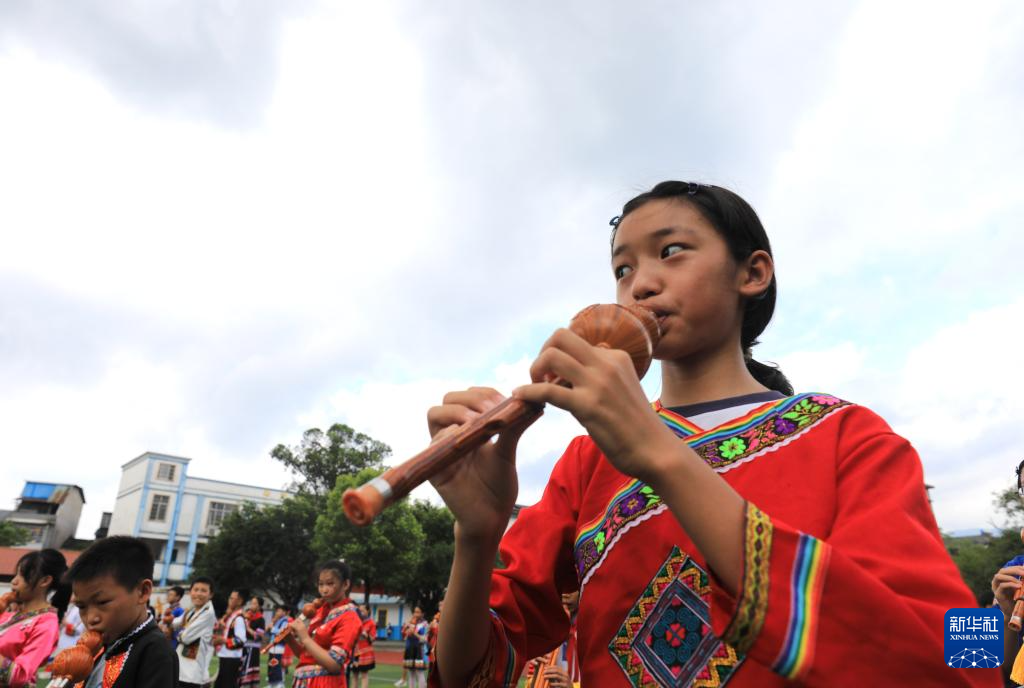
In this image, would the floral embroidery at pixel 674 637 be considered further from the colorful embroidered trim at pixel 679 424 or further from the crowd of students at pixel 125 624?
the crowd of students at pixel 125 624

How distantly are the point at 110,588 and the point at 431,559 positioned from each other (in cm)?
3613

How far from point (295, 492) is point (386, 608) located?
1717 cm

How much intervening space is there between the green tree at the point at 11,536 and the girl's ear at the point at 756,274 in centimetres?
6220

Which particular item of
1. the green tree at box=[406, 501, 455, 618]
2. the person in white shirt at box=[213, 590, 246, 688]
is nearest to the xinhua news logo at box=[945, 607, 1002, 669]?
the person in white shirt at box=[213, 590, 246, 688]

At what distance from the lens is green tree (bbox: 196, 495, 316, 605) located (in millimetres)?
38062

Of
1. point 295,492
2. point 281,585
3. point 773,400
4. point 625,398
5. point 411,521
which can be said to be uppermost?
point 295,492

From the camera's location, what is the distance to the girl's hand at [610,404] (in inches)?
42.8

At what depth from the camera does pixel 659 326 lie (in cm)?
159

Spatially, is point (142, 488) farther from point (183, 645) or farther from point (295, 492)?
point (183, 645)

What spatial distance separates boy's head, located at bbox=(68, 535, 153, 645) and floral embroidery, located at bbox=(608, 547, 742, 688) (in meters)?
4.25

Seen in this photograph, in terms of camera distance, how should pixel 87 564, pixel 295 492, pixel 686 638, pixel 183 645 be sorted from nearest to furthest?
1. pixel 686 638
2. pixel 87 564
3. pixel 183 645
4. pixel 295 492

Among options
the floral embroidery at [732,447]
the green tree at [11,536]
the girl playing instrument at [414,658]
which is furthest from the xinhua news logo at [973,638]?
the green tree at [11,536]

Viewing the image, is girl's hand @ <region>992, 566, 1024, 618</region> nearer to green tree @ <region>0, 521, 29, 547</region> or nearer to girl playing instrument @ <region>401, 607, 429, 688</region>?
girl playing instrument @ <region>401, 607, 429, 688</region>

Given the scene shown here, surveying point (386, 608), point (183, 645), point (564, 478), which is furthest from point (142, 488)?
point (564, 478)
